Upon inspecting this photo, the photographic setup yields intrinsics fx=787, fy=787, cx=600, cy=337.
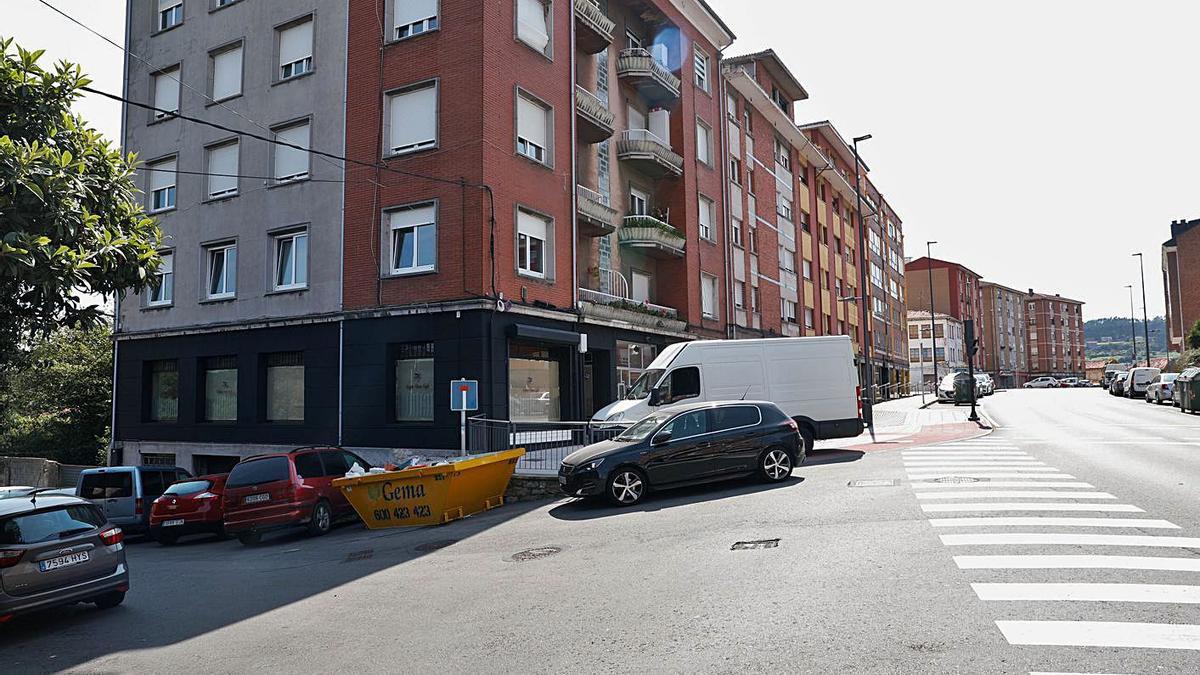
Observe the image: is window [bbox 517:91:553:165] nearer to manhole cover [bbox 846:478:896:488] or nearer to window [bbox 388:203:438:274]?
window [bbox 388:203:438:274]

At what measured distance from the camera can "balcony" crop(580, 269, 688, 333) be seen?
22759 mm

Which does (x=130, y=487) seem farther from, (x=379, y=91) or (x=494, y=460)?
(x=379, y=91)

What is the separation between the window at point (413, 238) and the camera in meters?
19.9

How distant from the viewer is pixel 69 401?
2842 cm

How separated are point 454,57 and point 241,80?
8568 mm

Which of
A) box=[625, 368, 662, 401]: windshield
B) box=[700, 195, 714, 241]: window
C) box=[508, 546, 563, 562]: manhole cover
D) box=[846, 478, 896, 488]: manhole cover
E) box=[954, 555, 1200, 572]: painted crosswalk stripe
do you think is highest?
box=[700, 195, 714, 241]: window

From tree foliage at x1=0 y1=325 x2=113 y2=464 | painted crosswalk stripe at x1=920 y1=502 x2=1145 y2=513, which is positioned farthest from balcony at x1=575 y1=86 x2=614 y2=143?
tree foliage at x1=0 y1=325 x2=113 y2=464

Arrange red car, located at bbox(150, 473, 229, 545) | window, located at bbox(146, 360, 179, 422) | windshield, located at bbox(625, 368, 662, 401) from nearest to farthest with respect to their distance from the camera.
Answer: red car, located at bbox(150, 473, 229, 545) < windshield, located at bbox(625, 368, 662, 401) < window, located at bbox(146, 360, 179, 422)

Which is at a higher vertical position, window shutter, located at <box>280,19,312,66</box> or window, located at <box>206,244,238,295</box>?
window shutter, located at <box>280,19,312,66</box>

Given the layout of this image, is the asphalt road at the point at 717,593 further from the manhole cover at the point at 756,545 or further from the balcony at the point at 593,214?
the balcony at the point at 593,214

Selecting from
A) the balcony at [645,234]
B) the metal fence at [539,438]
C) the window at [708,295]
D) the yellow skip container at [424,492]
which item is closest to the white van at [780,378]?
the metal fence at [539,438]

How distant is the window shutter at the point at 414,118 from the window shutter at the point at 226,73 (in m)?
6.86

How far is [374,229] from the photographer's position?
2058cm

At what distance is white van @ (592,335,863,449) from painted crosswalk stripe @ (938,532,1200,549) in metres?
10.3
